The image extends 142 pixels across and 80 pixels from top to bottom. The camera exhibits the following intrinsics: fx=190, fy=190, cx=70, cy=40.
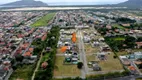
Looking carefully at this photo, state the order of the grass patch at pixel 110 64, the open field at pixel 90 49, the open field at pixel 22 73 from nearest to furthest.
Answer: the open field at pixel 22 73 < the grass patch at pixel 110 64 < the open field at pixel 90 49

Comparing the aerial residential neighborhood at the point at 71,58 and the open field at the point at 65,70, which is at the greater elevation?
the aerial residential neighborhood at the point at 71,58

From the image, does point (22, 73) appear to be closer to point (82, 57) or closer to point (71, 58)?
point (71, 58)

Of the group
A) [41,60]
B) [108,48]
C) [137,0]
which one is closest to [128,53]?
[108,48]

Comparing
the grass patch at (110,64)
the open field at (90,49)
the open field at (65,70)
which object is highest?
the open field at (90,49)

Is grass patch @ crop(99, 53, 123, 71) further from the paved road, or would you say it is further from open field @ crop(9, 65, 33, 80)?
open field @ crop(9, 65, 33, 80)

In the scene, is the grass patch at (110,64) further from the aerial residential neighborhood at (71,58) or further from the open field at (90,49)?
the open field at (90,49)

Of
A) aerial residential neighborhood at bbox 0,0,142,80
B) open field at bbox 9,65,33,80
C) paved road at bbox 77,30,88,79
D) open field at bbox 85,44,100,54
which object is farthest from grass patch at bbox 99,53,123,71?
open field at bbox 9,65,33,80

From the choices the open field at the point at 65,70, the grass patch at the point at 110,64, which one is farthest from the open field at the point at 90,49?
the open field at the point at 65,70

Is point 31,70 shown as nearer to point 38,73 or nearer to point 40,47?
point 38,73
